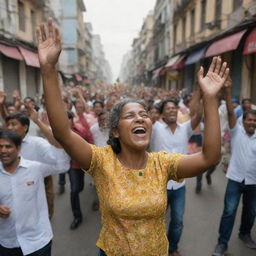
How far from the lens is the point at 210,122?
147cm

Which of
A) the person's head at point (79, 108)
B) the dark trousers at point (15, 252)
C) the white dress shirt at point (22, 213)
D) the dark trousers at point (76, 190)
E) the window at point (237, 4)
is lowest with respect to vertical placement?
the dark trousers at point (76, 190)

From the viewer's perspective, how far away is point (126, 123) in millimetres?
1625

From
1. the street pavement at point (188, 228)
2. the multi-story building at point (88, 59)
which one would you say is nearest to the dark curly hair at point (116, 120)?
the street pavement at point (188, 228)

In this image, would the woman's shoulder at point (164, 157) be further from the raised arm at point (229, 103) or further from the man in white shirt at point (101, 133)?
the man in white shirt at point (101, 133)

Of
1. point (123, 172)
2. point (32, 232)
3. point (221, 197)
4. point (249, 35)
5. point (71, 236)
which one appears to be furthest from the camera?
point (249, 35)

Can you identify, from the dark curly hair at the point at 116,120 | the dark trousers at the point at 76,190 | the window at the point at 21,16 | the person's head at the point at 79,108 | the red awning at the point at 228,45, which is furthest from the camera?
the window at the point at 21,16

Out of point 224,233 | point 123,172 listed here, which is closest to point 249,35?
point 224,233

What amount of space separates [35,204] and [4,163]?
1.39 ft

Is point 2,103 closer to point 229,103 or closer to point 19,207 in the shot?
point 19,207

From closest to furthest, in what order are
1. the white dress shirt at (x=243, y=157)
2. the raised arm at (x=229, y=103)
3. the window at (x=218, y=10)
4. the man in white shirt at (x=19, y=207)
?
the man in white shirt at (x=19, y=207) → the raised arm at (x=229, y=103) → the white dress shirt at (x=243, y=157) → the window at (x=218, y=10)

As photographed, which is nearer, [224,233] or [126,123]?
[126,123]

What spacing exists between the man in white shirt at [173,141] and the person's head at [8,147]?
1.71m

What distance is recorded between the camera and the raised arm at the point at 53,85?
4.58 ft

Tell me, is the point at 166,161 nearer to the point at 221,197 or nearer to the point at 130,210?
the point at 130,210
